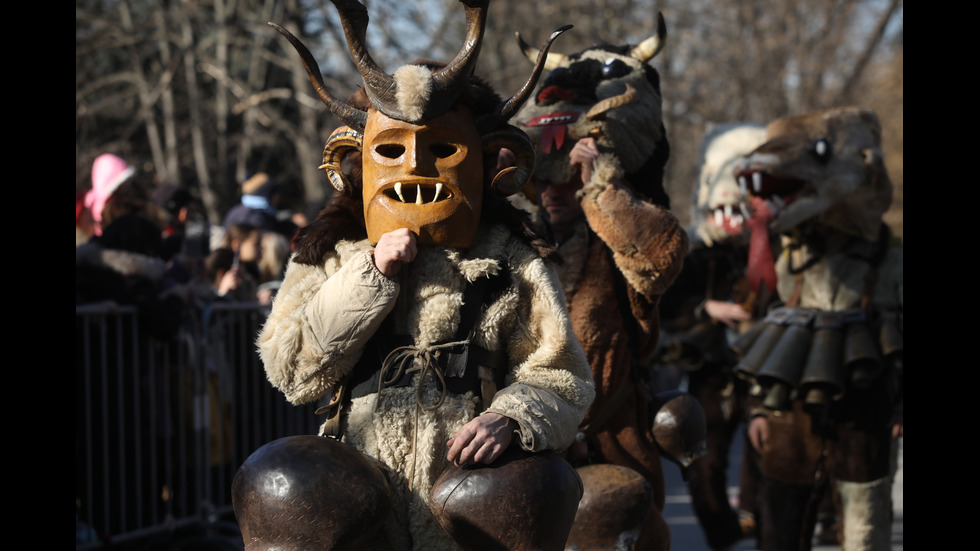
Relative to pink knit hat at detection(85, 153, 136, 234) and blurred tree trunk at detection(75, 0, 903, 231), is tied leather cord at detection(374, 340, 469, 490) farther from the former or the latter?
blurred tree trunk at detection(75, 0, 903, 231)

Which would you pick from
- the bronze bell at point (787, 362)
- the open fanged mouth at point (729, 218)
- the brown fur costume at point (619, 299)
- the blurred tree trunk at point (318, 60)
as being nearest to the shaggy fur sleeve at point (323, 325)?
the brown fur costume at point (619, 299)

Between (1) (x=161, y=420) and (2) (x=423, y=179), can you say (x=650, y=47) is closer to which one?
(2) (x=423, y=179)

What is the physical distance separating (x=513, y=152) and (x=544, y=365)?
65 cm

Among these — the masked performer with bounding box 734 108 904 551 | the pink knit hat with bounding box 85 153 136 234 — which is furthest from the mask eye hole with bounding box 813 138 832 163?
the pink knit hat with bounding box 85 153 136 234

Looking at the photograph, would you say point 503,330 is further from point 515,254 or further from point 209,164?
point 209,164

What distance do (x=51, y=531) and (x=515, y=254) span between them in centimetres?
152

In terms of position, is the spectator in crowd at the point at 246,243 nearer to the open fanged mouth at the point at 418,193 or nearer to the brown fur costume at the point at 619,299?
the brown fur costume at the point at 619,299

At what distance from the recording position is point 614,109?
167 inches

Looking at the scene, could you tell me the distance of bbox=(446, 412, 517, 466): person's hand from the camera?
2.71 m

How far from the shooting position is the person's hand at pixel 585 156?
4.17 m

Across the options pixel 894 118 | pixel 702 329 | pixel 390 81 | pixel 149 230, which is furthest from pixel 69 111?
pixel 894 118

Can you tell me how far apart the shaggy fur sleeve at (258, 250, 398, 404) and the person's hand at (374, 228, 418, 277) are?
0.02 m

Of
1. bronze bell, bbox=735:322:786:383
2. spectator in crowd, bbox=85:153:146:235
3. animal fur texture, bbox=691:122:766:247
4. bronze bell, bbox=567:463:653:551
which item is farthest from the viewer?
animal fur texture, bbox=691:122:766:247

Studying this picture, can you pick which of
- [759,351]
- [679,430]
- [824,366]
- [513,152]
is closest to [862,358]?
[824,366]
